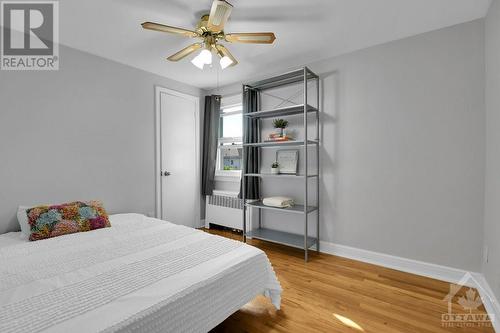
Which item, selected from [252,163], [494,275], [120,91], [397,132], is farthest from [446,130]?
[120,91]

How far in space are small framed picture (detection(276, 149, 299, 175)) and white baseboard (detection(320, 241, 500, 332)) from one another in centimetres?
97

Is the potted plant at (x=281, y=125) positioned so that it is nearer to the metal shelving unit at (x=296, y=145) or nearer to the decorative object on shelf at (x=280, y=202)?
the metal shelving unit at (x=296, y=145)

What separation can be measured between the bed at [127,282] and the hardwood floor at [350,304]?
19 cm

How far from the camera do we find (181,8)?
6.37 feet

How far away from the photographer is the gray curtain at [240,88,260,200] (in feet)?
10.9

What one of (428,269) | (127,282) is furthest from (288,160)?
(127,282)

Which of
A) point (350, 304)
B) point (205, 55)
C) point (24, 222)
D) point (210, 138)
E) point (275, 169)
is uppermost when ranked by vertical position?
point (205, 55)

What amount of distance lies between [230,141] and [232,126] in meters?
0.26

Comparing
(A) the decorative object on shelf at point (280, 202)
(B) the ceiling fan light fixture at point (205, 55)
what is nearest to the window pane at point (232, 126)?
(A) the decorative object on shelf at point (280, 202)

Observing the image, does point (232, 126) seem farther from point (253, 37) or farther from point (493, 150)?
point (493, 150)

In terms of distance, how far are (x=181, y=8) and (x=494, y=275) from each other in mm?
3101

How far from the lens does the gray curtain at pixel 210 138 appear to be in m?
3.84

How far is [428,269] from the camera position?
7.48ft

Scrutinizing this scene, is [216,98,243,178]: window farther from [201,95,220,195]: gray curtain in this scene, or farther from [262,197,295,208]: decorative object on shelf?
[262,197,295,208]: decorative object on shelf
